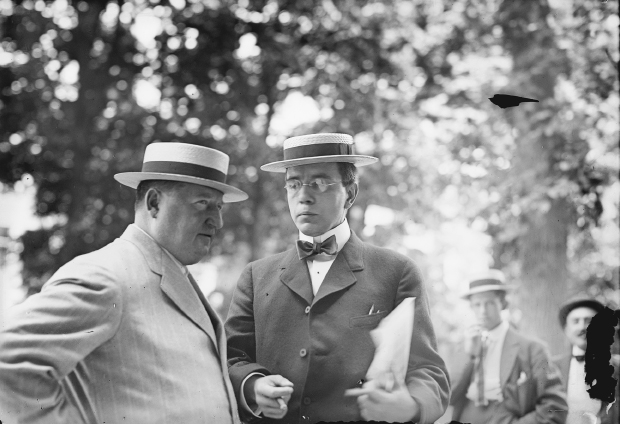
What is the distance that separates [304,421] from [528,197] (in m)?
4.46

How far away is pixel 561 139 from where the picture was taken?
631cm

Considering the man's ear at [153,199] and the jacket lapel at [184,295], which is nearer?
the jacket lapel at [184,295]

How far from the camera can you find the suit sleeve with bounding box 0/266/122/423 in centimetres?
201

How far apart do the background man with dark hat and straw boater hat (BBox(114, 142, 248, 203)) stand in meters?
2.44

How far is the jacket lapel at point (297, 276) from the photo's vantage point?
2722mm

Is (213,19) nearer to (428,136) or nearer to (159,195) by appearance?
(428,136)

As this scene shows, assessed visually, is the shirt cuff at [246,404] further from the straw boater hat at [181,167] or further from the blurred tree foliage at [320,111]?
the blurred tree foliage at [320,111]

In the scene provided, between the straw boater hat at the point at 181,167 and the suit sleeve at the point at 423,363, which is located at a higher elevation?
the straw boater hat at the point at 181,167

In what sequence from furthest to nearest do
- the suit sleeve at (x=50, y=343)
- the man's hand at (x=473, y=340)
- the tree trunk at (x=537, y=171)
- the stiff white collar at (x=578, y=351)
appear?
the tree trunk at (x=537, y=171)
the man's hand at (x=473, y=340)
the stiff white collar at (x=578, y=351)
the suit sleeve at (x=50, y=343)

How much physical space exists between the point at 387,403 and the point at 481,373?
199cm

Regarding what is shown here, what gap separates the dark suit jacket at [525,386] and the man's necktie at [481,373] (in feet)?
0.16

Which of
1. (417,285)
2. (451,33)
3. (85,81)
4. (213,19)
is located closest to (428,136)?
(451,33)

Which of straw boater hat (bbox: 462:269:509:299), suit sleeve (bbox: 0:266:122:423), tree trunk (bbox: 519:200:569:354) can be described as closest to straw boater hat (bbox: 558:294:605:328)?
straw boater hat (bbox: 462:269:509:299)

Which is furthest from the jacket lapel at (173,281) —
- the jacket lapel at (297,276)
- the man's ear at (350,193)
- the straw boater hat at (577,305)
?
the straw boater hat at (577,305)
